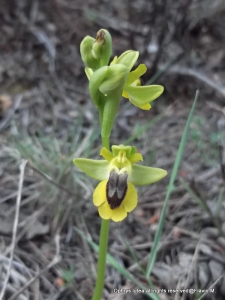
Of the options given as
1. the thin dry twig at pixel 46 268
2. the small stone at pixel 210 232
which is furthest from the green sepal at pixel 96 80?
the small stone at pixel 210 232

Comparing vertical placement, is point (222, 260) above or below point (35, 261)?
above

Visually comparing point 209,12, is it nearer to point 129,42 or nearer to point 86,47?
point 129,42

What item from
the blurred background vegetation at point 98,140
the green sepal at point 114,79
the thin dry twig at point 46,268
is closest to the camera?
the green sepal at point 114,79

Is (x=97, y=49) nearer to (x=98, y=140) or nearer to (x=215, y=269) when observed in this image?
(x=215, y=269)

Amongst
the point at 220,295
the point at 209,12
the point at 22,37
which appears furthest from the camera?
the point at 22,37

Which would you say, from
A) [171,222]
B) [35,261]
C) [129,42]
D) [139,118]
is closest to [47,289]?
[35,261]

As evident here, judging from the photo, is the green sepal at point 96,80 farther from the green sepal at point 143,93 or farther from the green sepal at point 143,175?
the green sepal at point 143,175

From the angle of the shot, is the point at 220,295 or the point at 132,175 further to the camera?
the point at 220,295

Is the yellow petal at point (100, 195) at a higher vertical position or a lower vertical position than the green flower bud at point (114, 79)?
lower

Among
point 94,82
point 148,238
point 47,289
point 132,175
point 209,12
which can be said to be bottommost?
point 47,289
